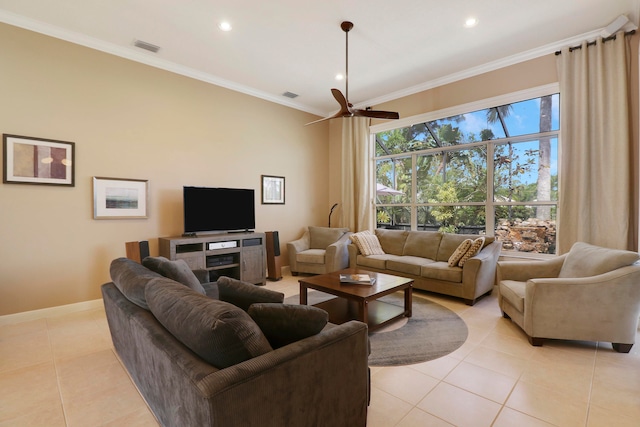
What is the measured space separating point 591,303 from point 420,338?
143cm

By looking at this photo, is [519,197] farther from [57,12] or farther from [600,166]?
[57,12]

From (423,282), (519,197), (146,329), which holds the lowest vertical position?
(423,282)

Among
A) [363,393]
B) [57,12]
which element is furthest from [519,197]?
[57,12]

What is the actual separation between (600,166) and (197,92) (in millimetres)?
5262

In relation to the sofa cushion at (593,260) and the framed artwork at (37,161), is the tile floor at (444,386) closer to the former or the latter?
the sofa cushion at (593,260)

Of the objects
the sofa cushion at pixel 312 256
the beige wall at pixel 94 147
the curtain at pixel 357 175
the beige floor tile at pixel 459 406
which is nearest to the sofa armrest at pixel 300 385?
the beige floor tile at pixel 459 406

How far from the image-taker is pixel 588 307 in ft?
8.24

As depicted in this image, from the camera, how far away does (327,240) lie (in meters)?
5.45

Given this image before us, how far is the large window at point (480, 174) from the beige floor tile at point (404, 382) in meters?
2.99

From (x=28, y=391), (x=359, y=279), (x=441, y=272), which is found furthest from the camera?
(x=441, y=272)

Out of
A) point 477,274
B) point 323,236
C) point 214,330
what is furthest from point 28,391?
point 477,274

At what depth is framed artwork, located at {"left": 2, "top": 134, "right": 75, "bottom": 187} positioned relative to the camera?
311cm

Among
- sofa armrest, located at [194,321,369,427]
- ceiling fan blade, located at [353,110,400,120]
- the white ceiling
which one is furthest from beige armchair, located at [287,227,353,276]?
sofa armrest, located at [194,321,369,427]

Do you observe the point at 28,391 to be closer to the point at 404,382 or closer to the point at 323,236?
the point at 404,382
